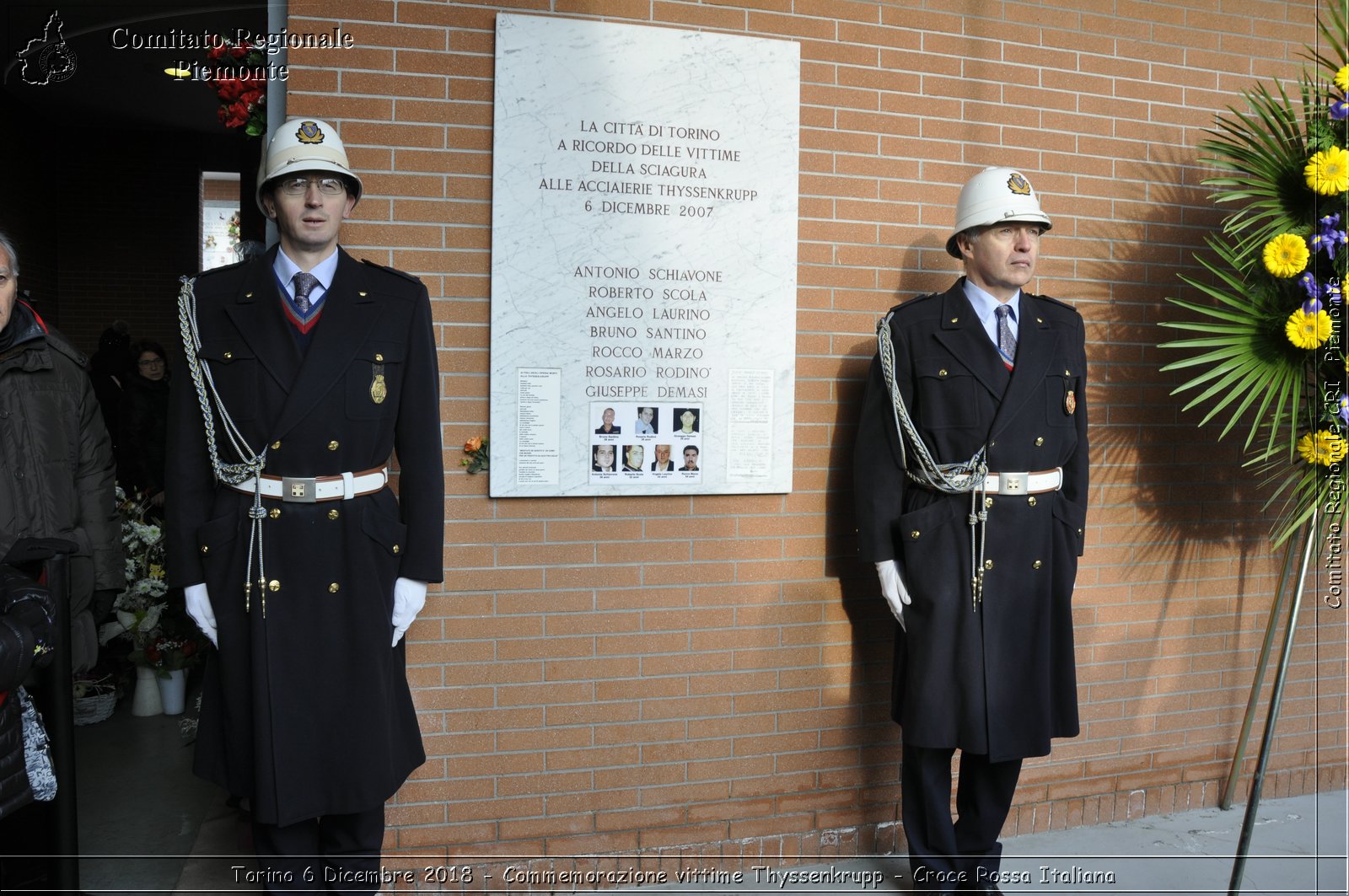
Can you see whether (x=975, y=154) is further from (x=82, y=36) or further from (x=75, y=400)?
Answer: (x=82, y=36)

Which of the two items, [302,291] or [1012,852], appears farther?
[1012,852]

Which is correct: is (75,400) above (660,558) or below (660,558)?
above

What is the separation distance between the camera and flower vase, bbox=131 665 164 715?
17.2ft

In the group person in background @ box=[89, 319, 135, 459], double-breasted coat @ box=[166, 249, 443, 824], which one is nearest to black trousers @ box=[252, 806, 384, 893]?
double-breasted coat @ box=[166, 249, 443, 824]

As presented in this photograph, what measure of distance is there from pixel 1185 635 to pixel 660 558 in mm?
2334

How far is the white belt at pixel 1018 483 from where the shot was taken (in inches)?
131

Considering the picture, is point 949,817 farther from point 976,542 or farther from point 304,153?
point 304,153

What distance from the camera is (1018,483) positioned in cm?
334

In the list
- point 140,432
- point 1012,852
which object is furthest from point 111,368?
point 1012,852

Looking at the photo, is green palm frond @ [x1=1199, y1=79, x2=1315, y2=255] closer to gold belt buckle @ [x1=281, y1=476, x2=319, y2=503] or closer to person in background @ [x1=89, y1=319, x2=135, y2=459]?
gold belt buckle @ [x1=281, y1=476, x2=319, y2=503]

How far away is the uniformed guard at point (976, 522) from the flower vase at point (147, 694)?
3834mm

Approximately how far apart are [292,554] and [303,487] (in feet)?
0.59

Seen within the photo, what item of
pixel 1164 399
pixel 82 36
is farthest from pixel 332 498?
pixel 82 36

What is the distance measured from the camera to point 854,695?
3822 mm
